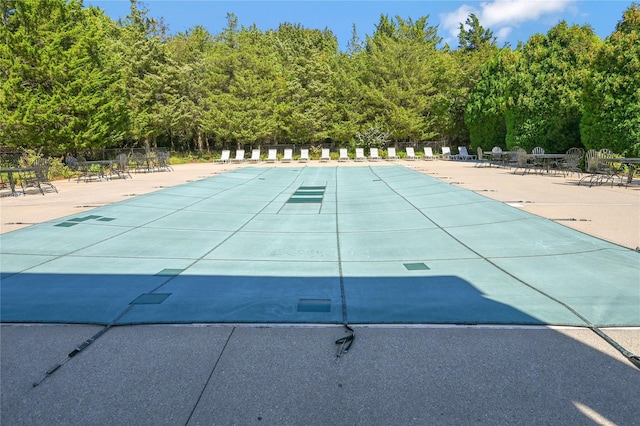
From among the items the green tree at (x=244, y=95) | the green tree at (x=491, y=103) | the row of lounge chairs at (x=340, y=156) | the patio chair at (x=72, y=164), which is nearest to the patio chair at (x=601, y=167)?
the green tree at (x=491, y=103)

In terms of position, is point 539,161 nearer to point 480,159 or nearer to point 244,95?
point 480,159

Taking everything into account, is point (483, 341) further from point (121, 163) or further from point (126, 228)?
point (121, 163)

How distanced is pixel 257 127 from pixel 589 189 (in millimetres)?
23169

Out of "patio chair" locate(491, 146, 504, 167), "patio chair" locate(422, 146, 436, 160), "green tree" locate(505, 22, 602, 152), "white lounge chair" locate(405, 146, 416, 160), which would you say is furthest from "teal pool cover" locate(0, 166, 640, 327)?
"patio chair" locate(422, 146, 436, 160)

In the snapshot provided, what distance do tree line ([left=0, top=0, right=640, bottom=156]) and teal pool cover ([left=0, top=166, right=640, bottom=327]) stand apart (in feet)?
31.3

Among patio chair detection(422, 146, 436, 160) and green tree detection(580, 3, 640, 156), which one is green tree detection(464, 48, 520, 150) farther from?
green tree detection(580, 3, 640, 156)

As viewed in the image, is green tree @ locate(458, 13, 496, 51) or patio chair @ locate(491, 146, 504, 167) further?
green tree @ locate(458, 13, 496, 51)

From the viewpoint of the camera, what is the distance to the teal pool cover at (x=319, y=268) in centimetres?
352

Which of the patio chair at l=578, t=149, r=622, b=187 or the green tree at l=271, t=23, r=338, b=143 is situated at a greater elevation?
the green tree at l=271, t=23, r=338, b=143

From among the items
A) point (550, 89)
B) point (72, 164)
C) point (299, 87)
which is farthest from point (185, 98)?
point (550, 89)

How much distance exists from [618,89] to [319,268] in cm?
1310

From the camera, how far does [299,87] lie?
30891mm

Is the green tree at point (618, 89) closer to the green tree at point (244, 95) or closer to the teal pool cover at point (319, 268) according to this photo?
the teal pool cover at point (319, 268)

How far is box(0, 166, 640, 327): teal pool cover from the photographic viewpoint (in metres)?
3.52
